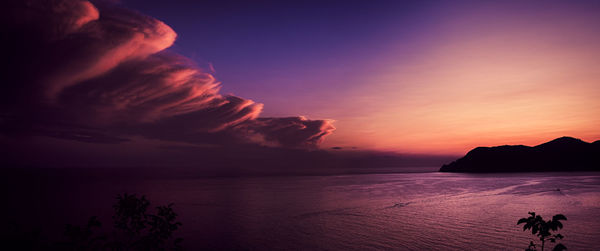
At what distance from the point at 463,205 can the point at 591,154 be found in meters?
219

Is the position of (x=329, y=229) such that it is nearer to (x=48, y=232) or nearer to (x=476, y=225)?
(x=476, y=225)

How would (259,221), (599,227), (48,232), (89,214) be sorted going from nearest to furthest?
1. (599,227)
2. (48,232)
3. (259,221)
4. (89,214)

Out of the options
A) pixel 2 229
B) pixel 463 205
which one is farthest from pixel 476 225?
pixel 2 229

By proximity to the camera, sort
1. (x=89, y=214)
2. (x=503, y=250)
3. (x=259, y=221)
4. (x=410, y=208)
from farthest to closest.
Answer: (x=410, y=208), (x=89, y=214), (x=259, y=221), (x=503, y=250)

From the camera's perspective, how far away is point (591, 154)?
19538 cm

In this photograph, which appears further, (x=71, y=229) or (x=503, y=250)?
(x=503, y=250)

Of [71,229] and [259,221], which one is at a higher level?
[71,229]

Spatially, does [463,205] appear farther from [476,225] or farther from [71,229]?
[71,229]

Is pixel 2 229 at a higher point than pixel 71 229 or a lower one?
lower

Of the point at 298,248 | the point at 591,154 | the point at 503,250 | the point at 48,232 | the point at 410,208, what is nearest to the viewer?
the point at 503,250

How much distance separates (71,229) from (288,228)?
2559 centimetres

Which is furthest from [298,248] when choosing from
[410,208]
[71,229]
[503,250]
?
[410,208]

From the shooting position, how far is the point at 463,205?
1860 inches

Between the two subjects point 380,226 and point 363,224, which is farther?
point 363,224
